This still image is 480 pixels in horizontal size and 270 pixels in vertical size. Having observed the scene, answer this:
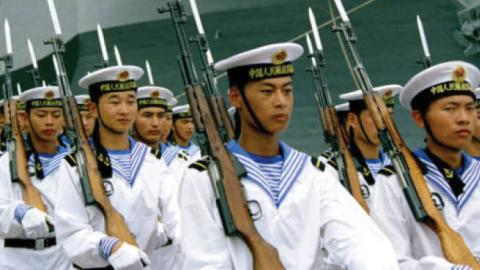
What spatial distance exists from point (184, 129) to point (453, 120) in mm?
6409

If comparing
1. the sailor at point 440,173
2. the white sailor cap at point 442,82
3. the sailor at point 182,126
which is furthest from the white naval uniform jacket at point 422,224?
the sailor at point 182,126

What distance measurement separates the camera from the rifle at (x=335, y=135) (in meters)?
7.34

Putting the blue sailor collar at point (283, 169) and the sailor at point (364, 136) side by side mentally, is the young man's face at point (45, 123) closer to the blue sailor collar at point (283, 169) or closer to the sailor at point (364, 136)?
the sailor at point (364, 136)

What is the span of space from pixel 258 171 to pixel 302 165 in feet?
0.60

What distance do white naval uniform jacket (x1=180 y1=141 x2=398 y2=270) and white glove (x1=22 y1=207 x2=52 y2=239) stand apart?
2.79m

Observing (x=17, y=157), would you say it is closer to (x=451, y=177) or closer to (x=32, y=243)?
(x=32, y=243)

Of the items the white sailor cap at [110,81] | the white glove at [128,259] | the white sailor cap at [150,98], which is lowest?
the white glove at [128,259]

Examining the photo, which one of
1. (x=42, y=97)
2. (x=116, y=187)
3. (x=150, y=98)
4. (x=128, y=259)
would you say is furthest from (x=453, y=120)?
(x=150, y=98)

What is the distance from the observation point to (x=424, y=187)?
14.0 feet

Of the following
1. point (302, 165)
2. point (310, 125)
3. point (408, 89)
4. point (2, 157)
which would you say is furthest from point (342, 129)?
point (310, 125)

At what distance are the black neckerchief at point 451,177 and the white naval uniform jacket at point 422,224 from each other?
0.07 feet

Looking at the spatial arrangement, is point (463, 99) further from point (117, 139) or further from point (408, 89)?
point (117, 139)

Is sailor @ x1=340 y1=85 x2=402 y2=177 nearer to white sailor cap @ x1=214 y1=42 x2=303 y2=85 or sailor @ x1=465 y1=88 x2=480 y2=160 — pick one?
sailor @ x1=465 y1=88 x2=480 y2=160

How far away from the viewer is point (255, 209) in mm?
3668
